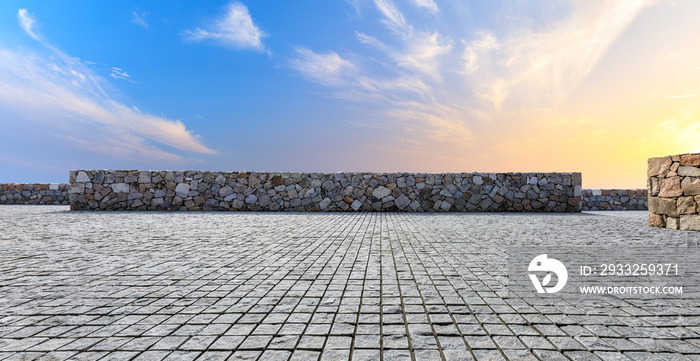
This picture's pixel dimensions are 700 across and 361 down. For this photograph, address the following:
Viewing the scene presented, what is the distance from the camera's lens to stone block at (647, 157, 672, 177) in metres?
7.96

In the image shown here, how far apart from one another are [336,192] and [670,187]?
929 centimetres

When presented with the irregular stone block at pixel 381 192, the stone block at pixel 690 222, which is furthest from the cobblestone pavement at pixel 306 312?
the irregular stone block at pixel 381 192

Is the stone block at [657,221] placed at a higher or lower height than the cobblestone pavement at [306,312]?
higher

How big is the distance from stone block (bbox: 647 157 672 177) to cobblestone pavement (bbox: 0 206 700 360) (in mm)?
6053

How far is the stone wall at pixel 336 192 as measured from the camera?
13367 millimetres

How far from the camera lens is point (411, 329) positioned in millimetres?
2174

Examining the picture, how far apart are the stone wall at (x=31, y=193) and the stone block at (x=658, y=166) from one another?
21.6 metres

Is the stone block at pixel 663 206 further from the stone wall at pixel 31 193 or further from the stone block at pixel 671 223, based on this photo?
the stone wall at pixel 31 193

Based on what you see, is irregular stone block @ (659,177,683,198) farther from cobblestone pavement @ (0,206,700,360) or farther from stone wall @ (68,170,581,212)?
cobblestone pavement @ (0,206,700,360)

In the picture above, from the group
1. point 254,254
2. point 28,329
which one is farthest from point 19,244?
point 28,329

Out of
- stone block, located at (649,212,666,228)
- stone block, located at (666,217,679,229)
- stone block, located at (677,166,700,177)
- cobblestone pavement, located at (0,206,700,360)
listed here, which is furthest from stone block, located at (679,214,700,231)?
cobblestone pavement, located at (0,206,700,360)

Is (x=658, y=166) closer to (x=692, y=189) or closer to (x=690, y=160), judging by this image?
(x=690, y=160)

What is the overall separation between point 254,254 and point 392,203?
30.3 ft

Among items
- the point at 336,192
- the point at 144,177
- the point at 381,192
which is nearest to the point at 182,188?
the point at 144,177
